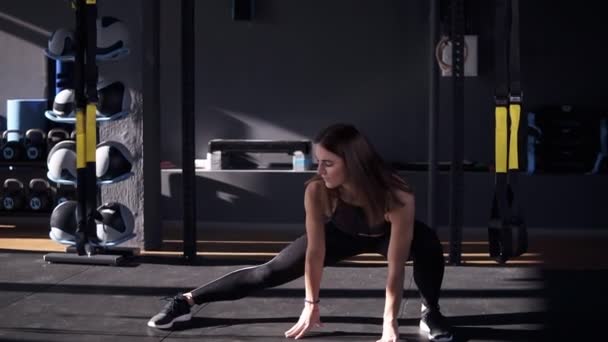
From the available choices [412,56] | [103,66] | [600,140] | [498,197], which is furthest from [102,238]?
[600,140]

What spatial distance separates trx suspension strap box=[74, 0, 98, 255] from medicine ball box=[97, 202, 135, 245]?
12 cm

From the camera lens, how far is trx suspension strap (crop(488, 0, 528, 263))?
3.06 meters

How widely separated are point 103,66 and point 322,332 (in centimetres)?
275

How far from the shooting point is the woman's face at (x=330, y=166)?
2803 mm

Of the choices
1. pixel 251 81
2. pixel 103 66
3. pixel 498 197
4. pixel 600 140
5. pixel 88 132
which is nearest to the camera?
pixel 498 197

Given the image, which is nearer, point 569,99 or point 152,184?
point 152,184

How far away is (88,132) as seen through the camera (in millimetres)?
4367

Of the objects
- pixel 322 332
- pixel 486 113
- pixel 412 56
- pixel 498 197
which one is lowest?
pixel 322 332

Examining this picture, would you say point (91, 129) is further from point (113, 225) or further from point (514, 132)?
point (514, 132)

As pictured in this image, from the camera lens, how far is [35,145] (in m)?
6.43

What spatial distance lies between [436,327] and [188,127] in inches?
84.0

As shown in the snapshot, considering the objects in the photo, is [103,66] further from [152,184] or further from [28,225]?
[28,225]

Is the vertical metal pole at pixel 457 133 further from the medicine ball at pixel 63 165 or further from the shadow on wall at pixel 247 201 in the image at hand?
the medicine ball at pixel 63 165

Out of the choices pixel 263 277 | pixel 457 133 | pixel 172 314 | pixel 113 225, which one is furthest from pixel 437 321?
pixel 113 225
